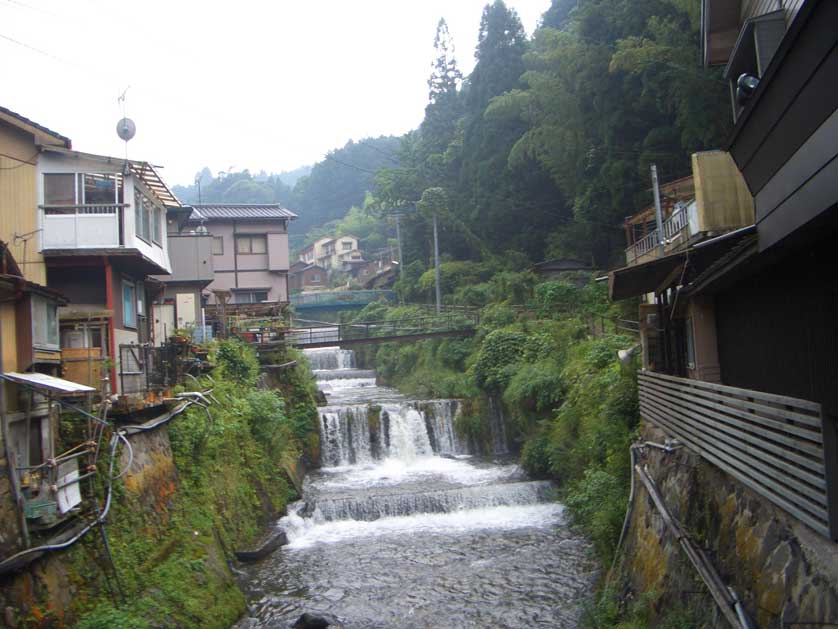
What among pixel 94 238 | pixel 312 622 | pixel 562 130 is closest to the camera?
pixel 312 622

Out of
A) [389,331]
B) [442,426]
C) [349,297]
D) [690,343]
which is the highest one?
[349,297]

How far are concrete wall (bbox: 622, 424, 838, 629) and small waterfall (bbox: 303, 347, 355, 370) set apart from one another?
122 feet

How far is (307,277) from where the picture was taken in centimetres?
7531

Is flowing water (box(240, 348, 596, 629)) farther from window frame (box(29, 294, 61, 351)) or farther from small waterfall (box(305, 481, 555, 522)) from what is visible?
window frame (box(29, 294, 61, 351))

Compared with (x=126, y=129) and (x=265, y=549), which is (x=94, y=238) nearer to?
(x=126, y=129)

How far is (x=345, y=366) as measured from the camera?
48.5m

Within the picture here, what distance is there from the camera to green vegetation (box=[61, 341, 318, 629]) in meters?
9.42

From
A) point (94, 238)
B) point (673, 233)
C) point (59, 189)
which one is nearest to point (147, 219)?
point (94, 238)

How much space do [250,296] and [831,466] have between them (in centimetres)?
3072

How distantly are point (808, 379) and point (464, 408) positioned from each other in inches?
768

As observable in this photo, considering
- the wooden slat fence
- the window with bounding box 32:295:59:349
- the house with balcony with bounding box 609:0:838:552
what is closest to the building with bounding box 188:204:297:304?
the window with bounding box 32:295:59:349

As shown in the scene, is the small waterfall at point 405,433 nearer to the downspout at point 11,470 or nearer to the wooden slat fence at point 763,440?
the wooden slat fence at point 763,440

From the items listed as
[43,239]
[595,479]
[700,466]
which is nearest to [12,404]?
[43,239]

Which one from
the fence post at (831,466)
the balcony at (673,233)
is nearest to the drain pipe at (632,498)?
the balcony at (673,233)
